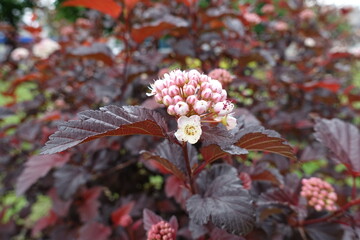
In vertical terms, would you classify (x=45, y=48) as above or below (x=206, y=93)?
above

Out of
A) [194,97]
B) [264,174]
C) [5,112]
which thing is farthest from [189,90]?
[5,112]

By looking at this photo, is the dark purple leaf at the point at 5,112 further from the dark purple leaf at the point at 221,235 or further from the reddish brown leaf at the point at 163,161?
the dark purple leaf at the point at 221,235

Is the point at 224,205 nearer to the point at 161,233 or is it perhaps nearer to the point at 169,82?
the point at 161,233

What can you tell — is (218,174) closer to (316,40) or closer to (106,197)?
(106,197)

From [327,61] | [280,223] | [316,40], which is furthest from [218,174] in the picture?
[316,40]

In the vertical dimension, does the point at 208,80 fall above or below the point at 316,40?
below

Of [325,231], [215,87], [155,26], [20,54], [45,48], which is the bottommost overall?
[325,231]
